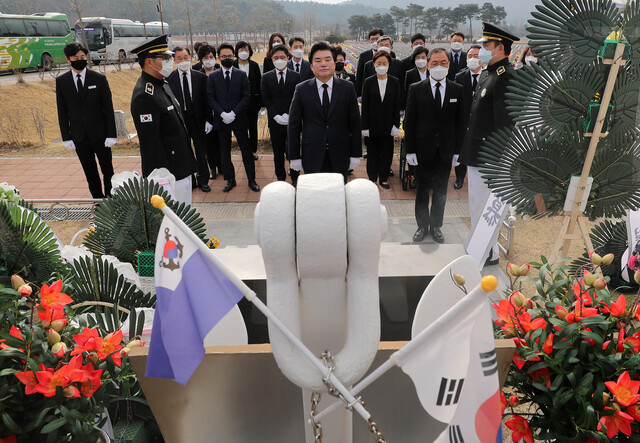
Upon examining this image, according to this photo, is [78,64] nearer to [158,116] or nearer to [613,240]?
[158,116]

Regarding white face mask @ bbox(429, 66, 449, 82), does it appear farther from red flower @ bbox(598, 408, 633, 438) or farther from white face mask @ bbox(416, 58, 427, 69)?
red flower @ bbox(598, 408, 633, 438)

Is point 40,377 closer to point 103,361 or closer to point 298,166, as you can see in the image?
point 103,361

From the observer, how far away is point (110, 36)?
87.2ft

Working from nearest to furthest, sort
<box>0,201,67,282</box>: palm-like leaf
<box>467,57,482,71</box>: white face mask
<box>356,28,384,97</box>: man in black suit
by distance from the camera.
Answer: <box>0,201,67,282</box>: palm-like leaf → <box>467,57,482,71</box>: white face mask → <box>356,28,384,97</box>: man in black suit

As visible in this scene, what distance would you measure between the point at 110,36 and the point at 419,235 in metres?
27.1

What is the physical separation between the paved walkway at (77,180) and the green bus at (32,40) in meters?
12.7

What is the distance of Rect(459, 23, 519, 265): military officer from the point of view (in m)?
3.75

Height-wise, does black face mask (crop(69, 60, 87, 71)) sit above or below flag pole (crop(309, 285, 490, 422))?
above

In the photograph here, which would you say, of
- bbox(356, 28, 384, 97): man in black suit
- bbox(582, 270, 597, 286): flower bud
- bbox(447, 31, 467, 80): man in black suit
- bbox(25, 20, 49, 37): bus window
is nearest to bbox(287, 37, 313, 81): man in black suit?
bbox(356, 28, 384, 97): man in black suit

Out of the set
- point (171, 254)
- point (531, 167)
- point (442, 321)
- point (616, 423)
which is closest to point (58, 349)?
point (171, 254)

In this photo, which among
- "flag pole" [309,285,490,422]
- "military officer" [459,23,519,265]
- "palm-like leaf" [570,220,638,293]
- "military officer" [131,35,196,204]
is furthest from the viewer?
"military officer" [131,35,196,204]

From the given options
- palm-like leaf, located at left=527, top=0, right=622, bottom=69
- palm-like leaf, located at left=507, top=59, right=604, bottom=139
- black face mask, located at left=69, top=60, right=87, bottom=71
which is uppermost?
palm-like leaf, located at left=527, top=0, right=622, bottom=69

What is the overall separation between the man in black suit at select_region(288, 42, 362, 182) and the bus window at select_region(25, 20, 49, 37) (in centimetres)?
1939

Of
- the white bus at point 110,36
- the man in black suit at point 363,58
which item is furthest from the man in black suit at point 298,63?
the white bus at point 110,36
